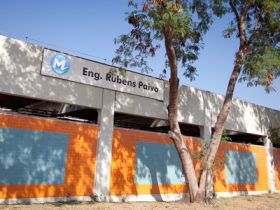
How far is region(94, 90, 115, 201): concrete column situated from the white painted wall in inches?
11.0

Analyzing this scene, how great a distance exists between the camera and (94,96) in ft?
41.5

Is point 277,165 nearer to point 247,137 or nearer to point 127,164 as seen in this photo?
point 247,137

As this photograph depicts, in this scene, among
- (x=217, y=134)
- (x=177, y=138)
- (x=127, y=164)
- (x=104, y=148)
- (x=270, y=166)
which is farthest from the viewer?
(x=270, y=166)

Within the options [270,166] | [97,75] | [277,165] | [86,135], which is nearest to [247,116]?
[270,166]

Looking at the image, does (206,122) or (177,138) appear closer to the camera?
(177,138)

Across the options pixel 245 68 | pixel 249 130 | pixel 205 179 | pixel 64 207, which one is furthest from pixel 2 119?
pixel 249 130

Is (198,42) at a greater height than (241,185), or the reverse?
(198,42)

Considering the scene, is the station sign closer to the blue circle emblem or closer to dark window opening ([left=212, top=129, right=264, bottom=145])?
the blue circle emblem

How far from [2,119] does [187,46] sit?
7.58 m

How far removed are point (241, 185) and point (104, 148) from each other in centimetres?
951

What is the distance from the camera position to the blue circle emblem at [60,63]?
461 inches

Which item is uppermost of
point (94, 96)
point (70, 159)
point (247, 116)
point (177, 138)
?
point (247, 116)

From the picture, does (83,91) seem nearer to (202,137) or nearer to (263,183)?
(202,137)

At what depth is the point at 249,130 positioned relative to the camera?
63.4 feet
